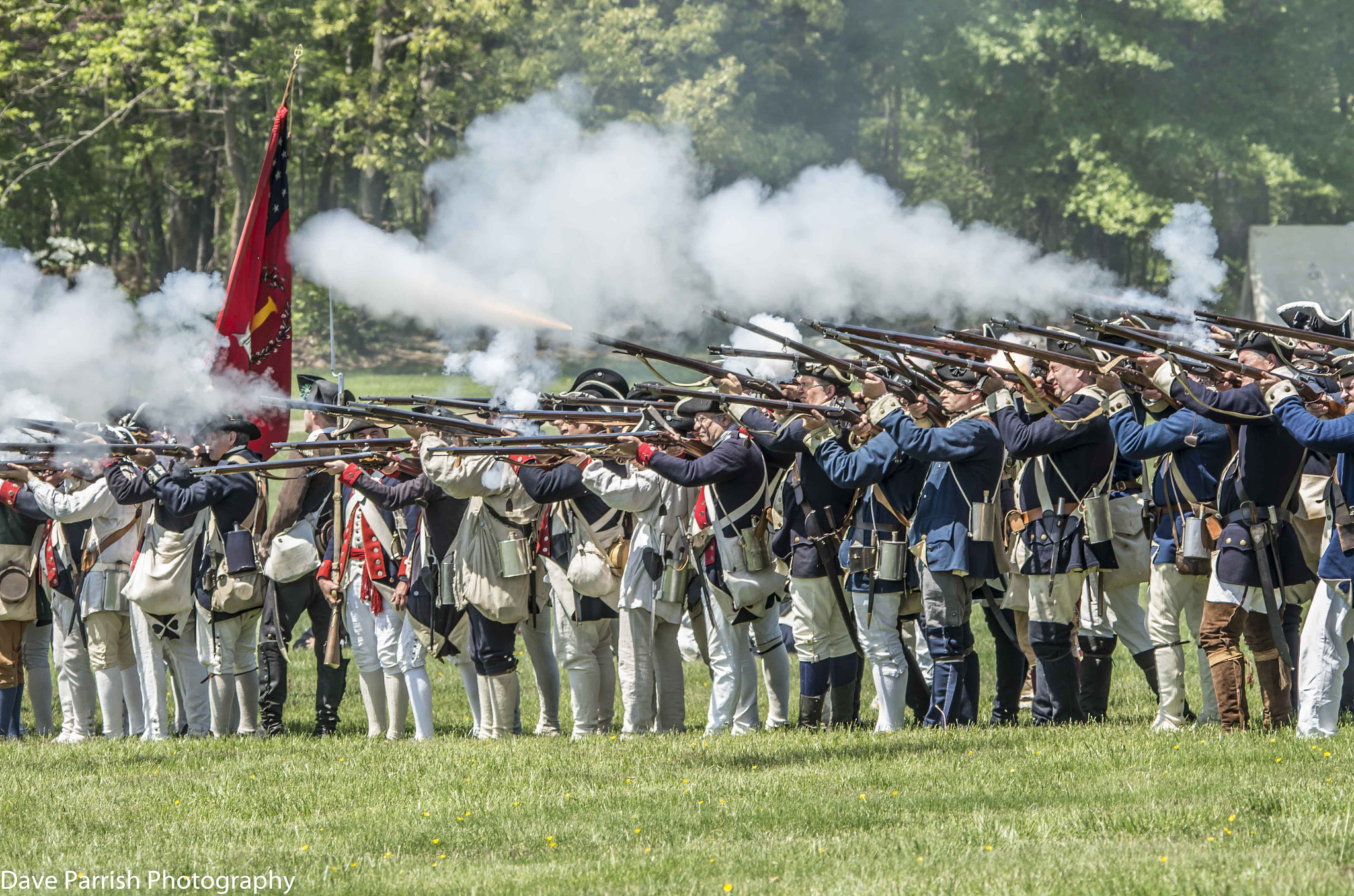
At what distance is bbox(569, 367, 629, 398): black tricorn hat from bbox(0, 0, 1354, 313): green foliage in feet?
62.5

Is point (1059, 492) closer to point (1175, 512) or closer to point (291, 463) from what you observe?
point (1175, 512)

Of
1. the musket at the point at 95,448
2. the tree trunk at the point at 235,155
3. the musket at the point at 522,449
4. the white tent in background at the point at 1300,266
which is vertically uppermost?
the tree trunk at the point at 235,155

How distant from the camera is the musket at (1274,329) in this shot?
7324 mm

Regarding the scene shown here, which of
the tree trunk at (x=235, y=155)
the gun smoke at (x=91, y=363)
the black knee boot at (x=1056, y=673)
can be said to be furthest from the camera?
the tree trunk at (x=235, y=155)

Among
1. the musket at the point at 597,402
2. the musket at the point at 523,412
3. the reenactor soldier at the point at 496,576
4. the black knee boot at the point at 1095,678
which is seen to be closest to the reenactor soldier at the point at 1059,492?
the black knee boot at the point at 1095,678

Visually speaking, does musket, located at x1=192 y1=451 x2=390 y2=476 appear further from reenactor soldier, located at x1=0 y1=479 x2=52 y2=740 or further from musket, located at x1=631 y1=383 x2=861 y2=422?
musket, located at x1=631 y1=383 x2=861 y2=422

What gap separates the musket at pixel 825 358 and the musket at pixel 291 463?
85.4 inches

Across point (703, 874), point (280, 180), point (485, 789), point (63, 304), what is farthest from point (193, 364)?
point (703, 874)

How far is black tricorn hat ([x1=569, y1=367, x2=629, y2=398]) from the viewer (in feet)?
30.5

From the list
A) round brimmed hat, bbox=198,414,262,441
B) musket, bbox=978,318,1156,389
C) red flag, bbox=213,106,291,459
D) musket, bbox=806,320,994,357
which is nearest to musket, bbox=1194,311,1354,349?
musket, bbox=978,318,1156,389

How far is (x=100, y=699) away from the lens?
32.5 feet

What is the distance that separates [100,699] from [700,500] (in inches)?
166

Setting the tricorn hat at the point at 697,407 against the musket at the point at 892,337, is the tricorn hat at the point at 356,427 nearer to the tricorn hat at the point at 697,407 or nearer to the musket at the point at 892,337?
the tricorn hat at the point at 697,407

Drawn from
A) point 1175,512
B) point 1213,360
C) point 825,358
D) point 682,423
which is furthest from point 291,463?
point 1213,360
